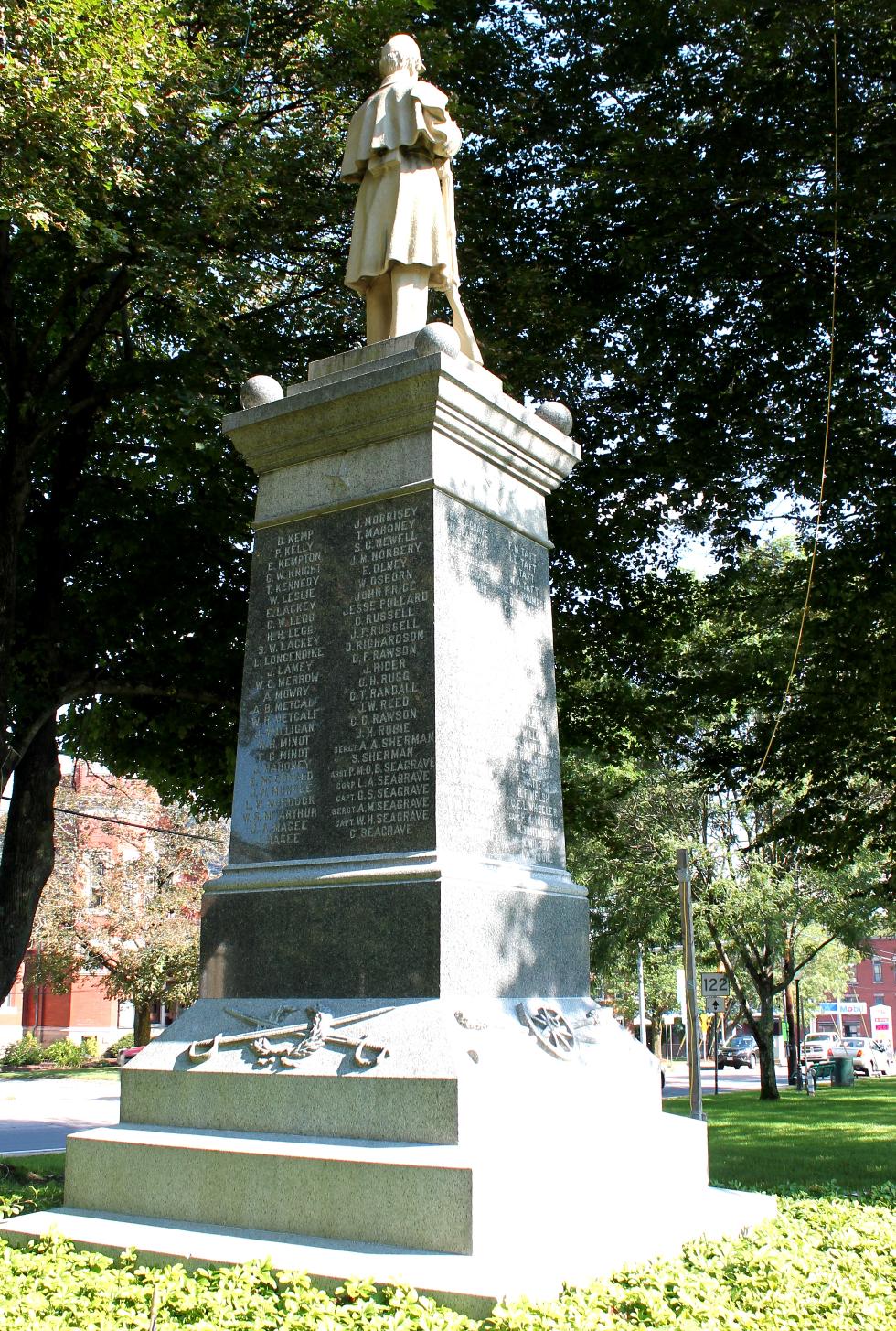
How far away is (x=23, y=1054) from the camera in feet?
159

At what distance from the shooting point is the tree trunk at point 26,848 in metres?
14.2

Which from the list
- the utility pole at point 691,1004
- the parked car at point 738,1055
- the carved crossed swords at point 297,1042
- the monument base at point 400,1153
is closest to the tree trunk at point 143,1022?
the utility pole at point 691,1004

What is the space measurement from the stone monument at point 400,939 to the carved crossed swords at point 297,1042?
0.05 feet

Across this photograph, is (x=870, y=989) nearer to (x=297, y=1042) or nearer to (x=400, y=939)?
(x=400, y=939)

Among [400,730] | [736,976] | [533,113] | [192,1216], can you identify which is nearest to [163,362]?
[533,113]

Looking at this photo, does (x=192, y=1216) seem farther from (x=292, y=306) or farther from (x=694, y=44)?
(x=694, y=44)

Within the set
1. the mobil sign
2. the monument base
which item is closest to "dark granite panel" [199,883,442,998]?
the monument base

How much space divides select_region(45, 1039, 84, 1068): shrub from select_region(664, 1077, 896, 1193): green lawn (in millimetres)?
27356

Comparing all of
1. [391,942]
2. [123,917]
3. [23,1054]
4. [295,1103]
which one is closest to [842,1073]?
[123,917]

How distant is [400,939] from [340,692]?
4.91 feet

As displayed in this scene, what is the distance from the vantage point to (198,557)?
15.3 meters

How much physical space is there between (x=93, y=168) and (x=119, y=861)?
34334mm

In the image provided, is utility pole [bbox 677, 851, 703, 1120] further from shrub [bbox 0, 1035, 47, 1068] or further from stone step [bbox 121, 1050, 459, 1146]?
shrub [bbox 0, 1035, 47, 1068]

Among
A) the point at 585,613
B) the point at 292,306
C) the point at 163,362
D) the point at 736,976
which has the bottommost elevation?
the point at 736,976
